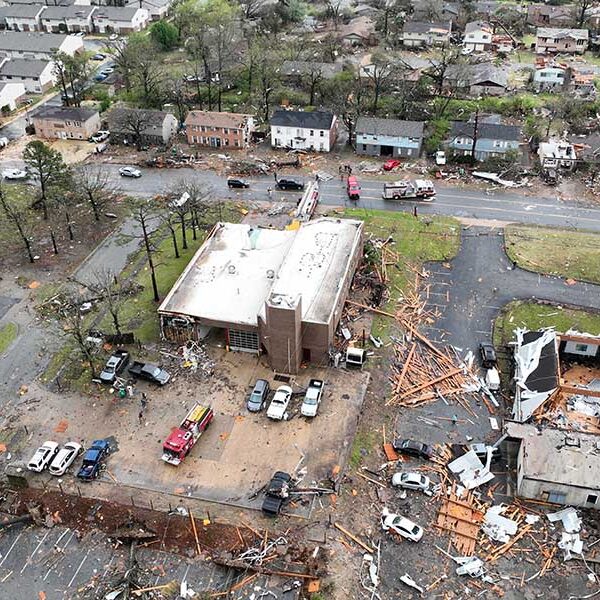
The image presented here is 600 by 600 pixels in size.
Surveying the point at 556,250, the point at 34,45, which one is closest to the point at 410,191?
the point at 556,250

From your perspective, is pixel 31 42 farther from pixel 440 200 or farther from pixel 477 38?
pixel 440 200

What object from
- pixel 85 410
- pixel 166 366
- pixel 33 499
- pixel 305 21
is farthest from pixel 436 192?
pixel 305 21

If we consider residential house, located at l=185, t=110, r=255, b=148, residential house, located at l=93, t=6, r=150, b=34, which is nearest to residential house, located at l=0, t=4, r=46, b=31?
residential house, located at l=93, t=6, r=150, b=34

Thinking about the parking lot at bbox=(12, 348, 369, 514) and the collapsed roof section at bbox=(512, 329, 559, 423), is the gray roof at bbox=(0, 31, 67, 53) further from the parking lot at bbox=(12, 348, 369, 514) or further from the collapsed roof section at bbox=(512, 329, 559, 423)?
the collapsed roof section at bbox=(512, 329, 559, 423)

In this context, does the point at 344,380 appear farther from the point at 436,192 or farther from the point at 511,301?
the point at 436,192

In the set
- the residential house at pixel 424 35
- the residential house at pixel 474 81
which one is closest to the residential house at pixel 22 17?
the residential house at pixel 424 35
